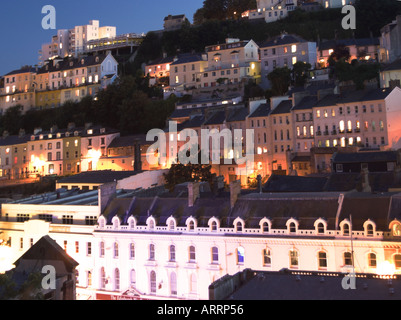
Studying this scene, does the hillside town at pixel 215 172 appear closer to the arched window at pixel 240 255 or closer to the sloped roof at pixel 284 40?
the arched window at pixel 240 255

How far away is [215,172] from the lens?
6675 centimetres

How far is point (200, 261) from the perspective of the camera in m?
33.2

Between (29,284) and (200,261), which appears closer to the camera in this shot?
(29,284)

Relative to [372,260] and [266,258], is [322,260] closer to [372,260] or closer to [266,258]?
[372,260]

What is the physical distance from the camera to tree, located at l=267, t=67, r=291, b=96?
74812 millimetres

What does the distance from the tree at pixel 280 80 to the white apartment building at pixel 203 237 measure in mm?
37387

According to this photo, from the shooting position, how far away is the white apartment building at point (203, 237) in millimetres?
29312

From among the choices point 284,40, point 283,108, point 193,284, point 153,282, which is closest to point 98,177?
point 283,108

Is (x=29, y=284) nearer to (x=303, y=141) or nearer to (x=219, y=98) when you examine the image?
(x=303, y=141)

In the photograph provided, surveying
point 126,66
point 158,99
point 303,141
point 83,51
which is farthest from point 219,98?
point 83,51

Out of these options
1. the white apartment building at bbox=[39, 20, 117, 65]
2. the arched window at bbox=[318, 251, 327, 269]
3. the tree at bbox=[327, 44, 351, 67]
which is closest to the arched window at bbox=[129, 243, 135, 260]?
the arched window at bbox=[318, 251, 327, 269]

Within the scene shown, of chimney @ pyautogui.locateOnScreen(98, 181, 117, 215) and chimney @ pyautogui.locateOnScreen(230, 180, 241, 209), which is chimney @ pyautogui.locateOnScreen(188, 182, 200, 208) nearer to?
chimney @ pyautogui.locateOnScreen(230, 180, 241, 209)

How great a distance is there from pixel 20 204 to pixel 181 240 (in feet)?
57.4

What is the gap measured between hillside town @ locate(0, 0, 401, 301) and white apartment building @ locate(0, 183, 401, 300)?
99 mm
